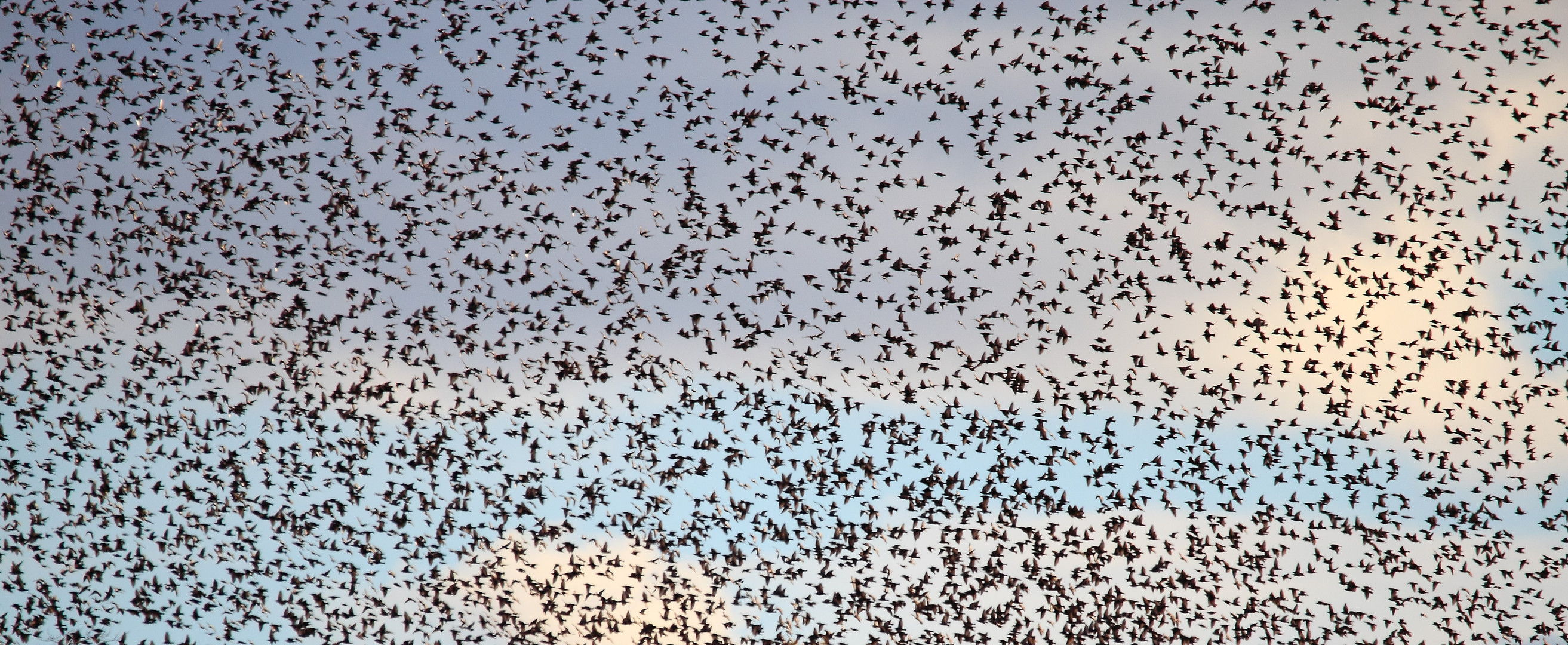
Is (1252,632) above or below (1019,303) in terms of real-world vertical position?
below

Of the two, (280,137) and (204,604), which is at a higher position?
(280,137)

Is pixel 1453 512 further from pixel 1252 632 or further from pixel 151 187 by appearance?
pixel 151 187

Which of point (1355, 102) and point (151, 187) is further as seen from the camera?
point (151, 187)

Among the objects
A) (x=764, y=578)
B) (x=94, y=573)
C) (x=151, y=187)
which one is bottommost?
(x=94, y=573)

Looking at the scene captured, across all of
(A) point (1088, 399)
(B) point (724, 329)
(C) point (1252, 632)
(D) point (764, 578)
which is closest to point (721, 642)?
(D) point (764, 578)

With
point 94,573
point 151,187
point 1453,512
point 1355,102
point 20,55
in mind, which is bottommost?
point 94,573

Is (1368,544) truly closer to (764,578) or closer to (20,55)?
(764,578)

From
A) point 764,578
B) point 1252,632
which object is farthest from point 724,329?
point 1252,632

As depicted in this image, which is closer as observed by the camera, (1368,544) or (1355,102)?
(1355,102)

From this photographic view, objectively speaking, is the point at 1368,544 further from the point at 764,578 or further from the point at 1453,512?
the point at 764,578
